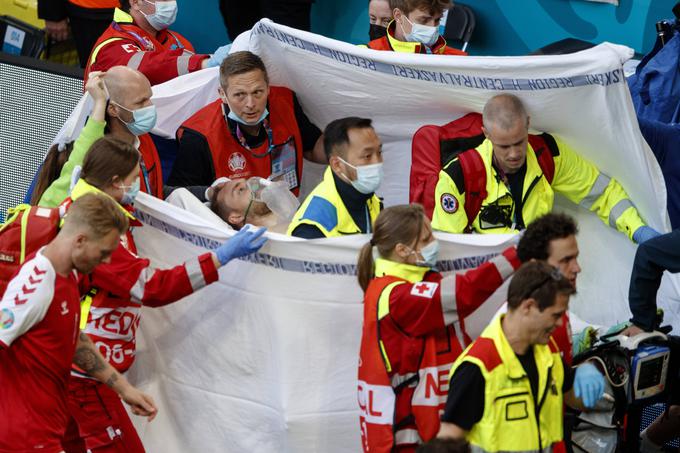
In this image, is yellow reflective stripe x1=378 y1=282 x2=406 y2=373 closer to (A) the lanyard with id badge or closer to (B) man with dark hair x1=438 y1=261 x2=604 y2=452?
(B) man with dark hair x1=438 y1=261 x2=604 y2=452

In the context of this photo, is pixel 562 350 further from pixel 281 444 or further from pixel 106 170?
pixel 106 170

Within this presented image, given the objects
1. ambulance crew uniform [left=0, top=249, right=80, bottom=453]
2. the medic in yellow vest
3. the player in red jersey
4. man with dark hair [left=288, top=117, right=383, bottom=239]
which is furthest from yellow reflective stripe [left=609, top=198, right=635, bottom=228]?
ambulance crew uniform [left=0, top=249, right=80, bottom=453]

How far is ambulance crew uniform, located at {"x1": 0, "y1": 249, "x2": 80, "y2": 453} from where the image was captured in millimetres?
4551

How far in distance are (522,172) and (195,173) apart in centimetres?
157

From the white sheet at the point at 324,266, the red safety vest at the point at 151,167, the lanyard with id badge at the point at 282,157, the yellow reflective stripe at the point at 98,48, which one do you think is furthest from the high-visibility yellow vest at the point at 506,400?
the yellow reflective stripe at the point at 98,48

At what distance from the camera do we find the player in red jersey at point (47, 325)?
4.55 meters

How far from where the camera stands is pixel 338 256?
525cm

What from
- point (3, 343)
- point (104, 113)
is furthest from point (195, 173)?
point (3, 343)

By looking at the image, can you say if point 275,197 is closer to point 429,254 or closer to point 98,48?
point 429,254

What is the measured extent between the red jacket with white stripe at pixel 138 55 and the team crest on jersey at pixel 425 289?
104 inches

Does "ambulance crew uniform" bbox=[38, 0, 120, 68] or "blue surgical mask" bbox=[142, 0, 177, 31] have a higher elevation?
"blue surgical mask" bbox=[142, 0, 177, 31]

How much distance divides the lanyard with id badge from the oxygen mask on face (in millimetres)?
329

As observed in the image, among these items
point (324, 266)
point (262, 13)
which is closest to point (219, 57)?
point (324, 266)

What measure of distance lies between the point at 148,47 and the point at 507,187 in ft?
7.92
